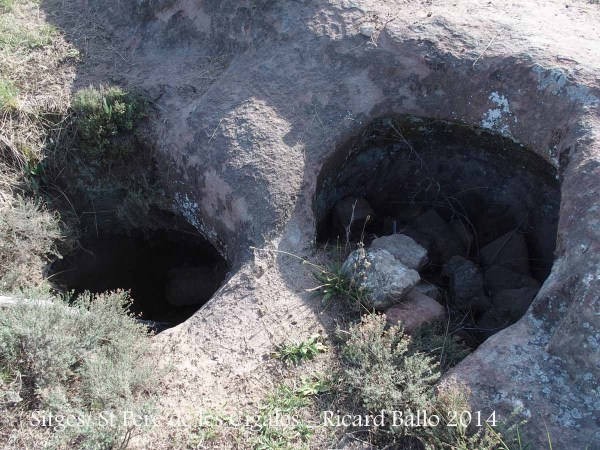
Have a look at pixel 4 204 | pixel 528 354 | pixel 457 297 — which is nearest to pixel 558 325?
pixel 528 354

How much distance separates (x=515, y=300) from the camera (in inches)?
175

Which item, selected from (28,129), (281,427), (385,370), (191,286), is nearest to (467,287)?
(385,370)

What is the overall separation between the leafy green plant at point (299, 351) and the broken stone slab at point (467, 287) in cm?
135

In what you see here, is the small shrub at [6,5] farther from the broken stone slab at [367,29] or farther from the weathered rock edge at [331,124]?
the broken stone slab at [367,29]

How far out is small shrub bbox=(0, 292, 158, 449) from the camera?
11.1 ft

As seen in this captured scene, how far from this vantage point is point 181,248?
621 cm

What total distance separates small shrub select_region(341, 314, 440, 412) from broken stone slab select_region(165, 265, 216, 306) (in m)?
2.47

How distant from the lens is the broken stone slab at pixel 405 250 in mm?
4328

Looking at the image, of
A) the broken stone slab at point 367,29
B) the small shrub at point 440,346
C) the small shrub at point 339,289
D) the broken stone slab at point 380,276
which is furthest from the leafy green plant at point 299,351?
the broken stone slab at point 367,29

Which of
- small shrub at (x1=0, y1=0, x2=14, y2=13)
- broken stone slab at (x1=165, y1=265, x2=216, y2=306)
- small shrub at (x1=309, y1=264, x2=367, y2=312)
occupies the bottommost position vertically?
broken stone slab at (x1=165, y1=265, x2=216, y2=306)

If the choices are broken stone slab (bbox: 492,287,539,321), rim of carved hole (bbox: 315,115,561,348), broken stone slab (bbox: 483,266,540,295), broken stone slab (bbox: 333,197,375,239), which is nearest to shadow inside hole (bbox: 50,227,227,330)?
broken stone slab (bbox: 333,197,375,239)

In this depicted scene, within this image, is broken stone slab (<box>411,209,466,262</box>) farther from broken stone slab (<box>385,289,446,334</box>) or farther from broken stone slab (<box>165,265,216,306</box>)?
broken stone slab (<box>165,265,216,306</box>)

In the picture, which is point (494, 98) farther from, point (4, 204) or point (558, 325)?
point (4, 204)

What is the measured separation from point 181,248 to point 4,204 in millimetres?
1858
